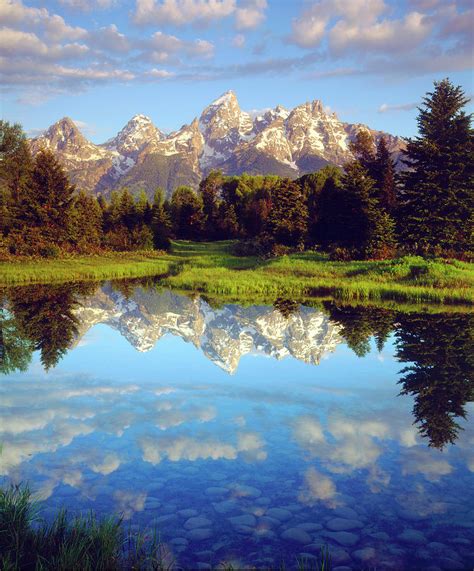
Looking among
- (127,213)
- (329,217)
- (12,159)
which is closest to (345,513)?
(329,217)

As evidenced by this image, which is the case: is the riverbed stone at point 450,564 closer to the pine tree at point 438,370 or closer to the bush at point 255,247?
the pine tree at point 438,370

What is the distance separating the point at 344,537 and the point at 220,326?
1777 centimetres

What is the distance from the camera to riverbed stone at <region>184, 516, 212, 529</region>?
7297 mm

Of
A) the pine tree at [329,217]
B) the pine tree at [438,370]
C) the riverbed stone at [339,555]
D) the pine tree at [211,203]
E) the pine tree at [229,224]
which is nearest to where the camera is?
the riverbed stone at [339,555]

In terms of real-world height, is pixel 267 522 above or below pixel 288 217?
below

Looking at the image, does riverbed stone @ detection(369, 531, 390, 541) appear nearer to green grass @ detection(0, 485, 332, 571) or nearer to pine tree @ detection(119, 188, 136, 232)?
green grass @ detection(0, 485, 332, 571)

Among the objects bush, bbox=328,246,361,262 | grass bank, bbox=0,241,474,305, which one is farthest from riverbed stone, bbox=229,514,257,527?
bush, bbox=328,246,361,262

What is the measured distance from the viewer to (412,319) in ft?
83.0

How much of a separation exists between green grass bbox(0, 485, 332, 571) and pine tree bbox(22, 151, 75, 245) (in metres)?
55.2

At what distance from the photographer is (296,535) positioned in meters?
7.12

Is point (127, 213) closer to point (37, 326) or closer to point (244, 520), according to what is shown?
point (37, 326)

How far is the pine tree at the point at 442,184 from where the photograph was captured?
45.6 metres

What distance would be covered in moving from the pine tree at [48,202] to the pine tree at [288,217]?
23.1 meters

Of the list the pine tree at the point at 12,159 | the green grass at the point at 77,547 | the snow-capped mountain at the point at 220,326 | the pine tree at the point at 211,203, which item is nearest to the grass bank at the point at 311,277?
the snow-capped mountain at the point at 220,326
